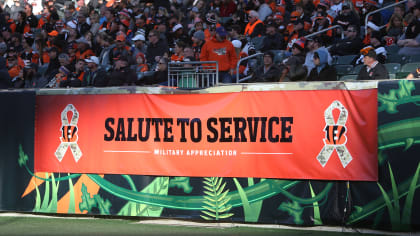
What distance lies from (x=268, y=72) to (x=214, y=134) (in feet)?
11.6

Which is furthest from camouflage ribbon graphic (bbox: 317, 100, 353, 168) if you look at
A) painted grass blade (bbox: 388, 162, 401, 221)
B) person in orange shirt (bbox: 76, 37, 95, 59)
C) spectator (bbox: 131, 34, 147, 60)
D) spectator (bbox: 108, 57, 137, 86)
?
person in orange shirt (bbox: 76, 37, 95, 59)

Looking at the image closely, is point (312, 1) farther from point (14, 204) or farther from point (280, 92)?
point (14, 204)

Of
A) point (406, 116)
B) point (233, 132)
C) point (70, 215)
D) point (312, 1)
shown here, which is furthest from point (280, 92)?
point (312, 1)

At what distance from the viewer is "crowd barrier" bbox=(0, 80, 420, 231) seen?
857 cm

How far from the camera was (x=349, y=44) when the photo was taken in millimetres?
14414

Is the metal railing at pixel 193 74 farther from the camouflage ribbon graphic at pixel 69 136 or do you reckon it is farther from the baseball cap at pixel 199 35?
the baseball cap at pixel 199 35

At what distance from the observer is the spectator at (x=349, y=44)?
14.3m

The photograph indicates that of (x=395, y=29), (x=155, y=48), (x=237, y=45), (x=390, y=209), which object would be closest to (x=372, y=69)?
(x=390, y=209)

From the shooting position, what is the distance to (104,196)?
9.94 m

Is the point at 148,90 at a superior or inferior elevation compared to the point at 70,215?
superior

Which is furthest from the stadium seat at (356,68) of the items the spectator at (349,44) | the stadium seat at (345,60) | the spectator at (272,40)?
the spectator at (272,40)

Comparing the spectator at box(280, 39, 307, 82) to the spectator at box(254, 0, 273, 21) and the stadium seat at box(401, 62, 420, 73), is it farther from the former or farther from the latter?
the spectator at box(254, 0, 273, 21)

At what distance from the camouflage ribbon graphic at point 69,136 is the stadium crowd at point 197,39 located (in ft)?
10.7

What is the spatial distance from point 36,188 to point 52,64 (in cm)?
747
